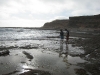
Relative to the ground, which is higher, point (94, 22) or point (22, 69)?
point (94, 22)

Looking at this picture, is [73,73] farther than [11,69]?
No

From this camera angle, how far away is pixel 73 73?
7570 mm

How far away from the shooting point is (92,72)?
7.75 m

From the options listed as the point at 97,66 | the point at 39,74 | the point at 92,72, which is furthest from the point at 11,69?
the point at 97,66

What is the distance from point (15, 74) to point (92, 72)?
4.36m

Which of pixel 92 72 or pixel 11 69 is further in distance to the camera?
pixel 11 69

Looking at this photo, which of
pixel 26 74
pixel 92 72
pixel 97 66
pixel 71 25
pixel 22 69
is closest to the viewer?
pixel 26 74

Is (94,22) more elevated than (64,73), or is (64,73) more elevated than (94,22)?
(94,22)

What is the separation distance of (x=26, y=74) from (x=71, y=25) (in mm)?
101377

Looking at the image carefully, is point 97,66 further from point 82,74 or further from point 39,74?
point 39,74

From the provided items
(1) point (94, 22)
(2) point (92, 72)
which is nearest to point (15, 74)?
(2) point (92, 72)

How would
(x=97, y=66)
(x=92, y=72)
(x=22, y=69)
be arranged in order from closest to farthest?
(x=92, y=72) < (x=22, y=69) < (x=97, y=66)

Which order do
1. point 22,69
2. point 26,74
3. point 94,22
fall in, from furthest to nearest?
1. point 94,22
2. point 22,69
3. point 26,74

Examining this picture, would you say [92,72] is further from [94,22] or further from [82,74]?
[94,22]
